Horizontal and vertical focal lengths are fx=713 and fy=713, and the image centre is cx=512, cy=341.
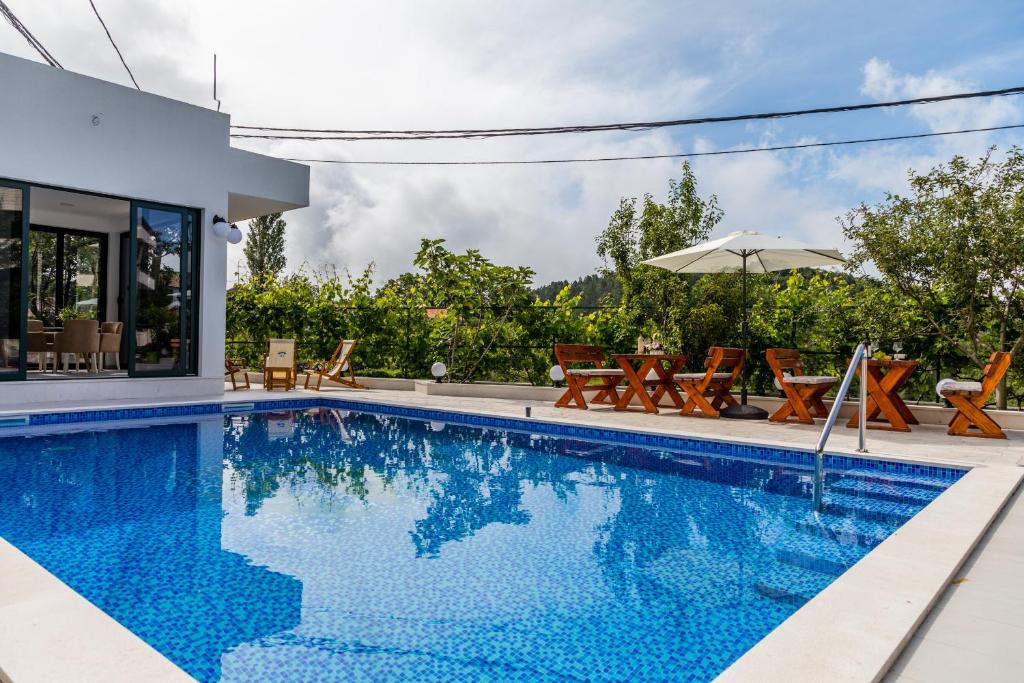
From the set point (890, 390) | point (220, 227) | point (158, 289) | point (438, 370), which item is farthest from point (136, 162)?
point (890, 390)

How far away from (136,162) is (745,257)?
7771 mm

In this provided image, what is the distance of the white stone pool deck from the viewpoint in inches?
73.7

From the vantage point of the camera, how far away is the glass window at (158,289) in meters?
9.54

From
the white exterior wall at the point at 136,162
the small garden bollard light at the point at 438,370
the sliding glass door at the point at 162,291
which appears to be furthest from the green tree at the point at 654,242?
the sliding glass door at the point at 162,291

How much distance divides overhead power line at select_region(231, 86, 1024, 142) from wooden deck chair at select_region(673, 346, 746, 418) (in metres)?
4.73

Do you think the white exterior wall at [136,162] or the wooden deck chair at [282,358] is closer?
the white exterior wall at [136,162]

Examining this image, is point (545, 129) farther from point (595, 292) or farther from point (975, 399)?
point (975, 399)

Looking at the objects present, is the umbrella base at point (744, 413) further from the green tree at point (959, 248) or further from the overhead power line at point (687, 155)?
the overhead power line at point (687, 155)

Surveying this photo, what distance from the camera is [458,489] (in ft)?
16.6

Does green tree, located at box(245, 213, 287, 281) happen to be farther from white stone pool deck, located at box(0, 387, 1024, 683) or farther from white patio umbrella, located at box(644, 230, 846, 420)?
white stone pool deck, located at box(0, 387, 1024, 683)

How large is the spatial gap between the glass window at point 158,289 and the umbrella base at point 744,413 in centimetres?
729

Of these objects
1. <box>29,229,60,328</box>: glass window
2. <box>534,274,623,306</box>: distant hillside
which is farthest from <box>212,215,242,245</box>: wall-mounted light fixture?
<box>534,274,623,306</box>: distant hillside

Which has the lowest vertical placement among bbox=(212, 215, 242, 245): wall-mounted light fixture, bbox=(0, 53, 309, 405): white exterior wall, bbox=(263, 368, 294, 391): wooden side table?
bbox=(263, 368, 294, 391): wooden side table

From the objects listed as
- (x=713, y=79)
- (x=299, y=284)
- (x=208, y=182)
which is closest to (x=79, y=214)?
(x=208, y=182)
